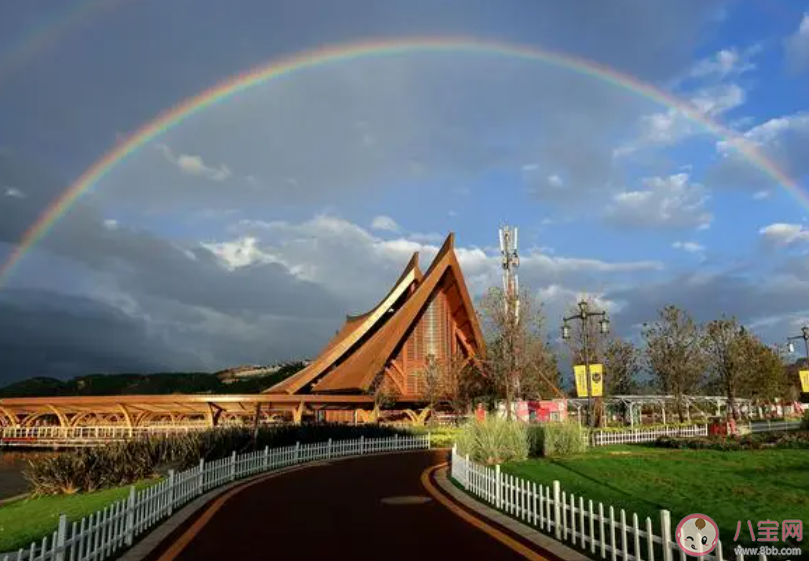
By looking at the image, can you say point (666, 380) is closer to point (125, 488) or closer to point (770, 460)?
point (770, 460)

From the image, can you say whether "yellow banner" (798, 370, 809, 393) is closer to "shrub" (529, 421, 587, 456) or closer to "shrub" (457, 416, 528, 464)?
"shrub" (529, 421, 587, 456)

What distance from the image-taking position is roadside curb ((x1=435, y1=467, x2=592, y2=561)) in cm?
747

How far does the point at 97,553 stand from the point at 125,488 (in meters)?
8.40

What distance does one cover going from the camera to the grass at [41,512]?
10.5m

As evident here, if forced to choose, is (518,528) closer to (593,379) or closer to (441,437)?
(593,379)

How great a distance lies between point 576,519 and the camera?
10.1 meters

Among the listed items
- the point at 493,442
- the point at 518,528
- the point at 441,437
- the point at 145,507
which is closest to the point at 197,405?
the point at 441,437

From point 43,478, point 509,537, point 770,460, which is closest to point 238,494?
point 43,478

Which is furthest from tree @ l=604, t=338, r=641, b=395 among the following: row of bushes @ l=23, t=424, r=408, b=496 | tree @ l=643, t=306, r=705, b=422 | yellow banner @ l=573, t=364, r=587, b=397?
row of bushes @ l=23, t=424, r=408, b=496

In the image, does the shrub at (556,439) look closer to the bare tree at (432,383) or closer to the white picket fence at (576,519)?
the white picket fence at (576,519)

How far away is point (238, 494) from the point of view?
13.8 meters
